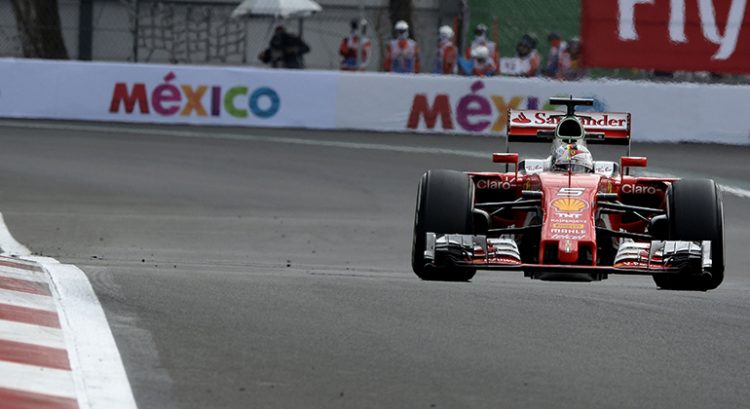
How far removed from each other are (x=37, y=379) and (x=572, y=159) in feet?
17.3

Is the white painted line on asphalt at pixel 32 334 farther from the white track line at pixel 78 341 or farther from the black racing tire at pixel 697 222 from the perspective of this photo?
the black racing tire at pixel 697 222

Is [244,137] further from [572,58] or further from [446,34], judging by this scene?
[572,58]

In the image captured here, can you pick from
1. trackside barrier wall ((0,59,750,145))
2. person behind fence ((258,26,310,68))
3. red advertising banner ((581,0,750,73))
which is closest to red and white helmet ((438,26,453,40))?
person behind fence ((258,26,310,68))

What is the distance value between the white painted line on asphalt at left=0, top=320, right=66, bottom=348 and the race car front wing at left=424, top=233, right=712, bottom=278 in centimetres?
318

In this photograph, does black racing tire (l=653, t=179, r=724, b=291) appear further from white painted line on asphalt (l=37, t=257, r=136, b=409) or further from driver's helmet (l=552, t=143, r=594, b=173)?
white painted line on asphalt (l=37, t=257, r=136, b=409)

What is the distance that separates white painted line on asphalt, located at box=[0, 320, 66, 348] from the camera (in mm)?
7199

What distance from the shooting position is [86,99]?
971 inches

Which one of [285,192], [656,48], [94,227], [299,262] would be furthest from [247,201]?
[656,48]

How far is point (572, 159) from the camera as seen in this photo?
35.9 ft

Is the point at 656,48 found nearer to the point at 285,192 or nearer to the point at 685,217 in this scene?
the point at 285,192

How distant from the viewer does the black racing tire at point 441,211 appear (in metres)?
10.2

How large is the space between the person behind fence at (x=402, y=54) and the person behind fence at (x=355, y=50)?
0.52m

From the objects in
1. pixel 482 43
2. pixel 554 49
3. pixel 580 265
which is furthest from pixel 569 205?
pixel 554 49

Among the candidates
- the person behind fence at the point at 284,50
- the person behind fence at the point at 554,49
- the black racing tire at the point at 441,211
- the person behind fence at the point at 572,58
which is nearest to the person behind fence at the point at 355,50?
the person behind fence at the point at 284,50
